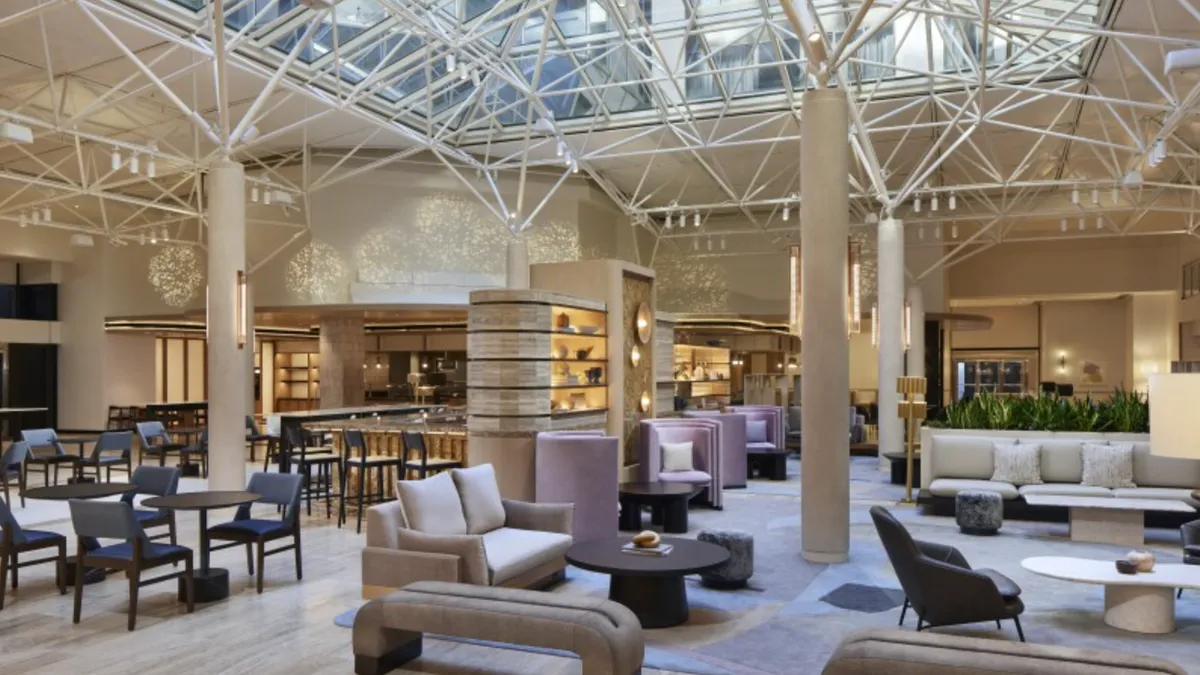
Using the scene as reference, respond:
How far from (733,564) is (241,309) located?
6919mm

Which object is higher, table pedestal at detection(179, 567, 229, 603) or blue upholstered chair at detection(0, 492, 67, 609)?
blue upholstered chair at detection(0, 492, 67, 609)

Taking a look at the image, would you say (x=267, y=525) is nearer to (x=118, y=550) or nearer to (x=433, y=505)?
(x=118, y=550)

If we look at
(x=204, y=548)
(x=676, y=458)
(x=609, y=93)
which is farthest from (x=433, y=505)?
(x=609, y=93)

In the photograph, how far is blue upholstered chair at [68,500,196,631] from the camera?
623 cm

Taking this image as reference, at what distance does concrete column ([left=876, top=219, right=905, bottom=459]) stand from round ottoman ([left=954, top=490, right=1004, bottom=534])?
6.27 meters

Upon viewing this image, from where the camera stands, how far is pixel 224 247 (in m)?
11.3

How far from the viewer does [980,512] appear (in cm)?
945

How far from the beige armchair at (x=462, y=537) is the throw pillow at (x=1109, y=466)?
6.05m

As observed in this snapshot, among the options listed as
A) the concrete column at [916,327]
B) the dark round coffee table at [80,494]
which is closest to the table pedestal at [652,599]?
the dark round coffee table at [80,494]

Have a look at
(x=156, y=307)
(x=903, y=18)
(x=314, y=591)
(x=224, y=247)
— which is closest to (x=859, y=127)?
(x=903, y=18)

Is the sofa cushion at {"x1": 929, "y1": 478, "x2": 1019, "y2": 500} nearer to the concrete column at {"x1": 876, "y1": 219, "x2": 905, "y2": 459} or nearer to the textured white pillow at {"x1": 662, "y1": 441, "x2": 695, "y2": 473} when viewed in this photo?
the textured white pillow at {"x1": 662, "y1": 441, "x2": 695, "y2": 473}

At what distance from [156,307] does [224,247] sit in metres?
12.3

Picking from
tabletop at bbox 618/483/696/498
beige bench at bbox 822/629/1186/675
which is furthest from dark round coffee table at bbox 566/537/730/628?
tabletop at bbox 618/483/696/498

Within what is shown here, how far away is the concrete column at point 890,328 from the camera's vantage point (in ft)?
51.8
